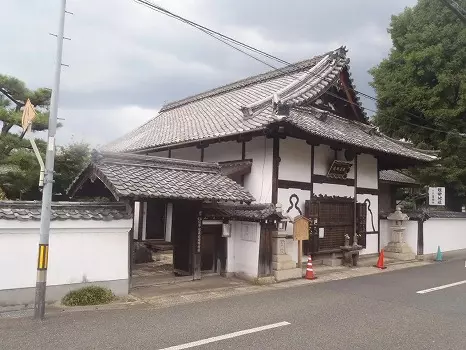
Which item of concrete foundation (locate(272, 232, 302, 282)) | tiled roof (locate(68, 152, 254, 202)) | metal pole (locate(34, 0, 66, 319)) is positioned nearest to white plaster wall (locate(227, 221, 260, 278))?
Result: concrete foundation (locate(272, 232, 302, 282))

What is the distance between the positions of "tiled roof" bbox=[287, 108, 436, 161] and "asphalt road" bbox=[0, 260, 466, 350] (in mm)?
5262

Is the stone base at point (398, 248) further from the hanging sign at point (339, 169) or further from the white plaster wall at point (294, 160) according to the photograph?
the white plaster wall at point (294, 160)

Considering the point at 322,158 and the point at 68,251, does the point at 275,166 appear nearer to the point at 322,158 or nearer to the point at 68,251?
the point at 322,158

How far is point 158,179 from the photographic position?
35.8ft

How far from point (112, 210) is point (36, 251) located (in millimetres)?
1931

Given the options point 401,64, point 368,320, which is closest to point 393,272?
point 368,320

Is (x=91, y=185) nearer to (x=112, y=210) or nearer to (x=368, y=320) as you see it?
(x=112, y=210)

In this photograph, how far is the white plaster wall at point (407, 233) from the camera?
59.5 feet

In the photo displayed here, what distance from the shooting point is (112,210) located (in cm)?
975

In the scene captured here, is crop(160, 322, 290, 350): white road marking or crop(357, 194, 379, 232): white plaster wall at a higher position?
crop(357, 194, 379, 232): white plaster wall

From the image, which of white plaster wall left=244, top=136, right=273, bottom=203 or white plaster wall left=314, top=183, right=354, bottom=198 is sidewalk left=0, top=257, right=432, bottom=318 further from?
white plaster wall left=244, top=136, right=273, bottom=203

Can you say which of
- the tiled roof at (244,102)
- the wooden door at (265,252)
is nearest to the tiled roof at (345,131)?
the tiled roof at (244,102)

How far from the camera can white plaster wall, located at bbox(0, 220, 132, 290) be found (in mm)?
8297

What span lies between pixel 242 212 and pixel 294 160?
9.95 feet
